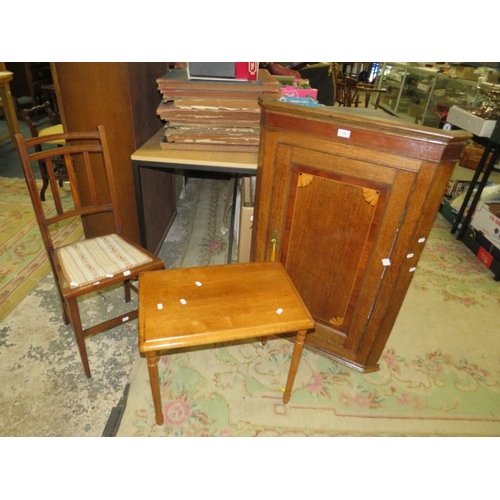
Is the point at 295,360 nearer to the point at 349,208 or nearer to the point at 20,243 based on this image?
the point at 349,208

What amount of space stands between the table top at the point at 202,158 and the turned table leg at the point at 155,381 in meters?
0.95

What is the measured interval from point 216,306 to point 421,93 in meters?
6.18

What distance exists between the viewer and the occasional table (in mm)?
1218

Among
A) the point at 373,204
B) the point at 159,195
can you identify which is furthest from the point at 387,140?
the point at 159,195

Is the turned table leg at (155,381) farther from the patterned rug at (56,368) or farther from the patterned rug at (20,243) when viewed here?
the patterned rug at (20,243)

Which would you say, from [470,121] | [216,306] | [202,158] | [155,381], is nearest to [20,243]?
[202,158]

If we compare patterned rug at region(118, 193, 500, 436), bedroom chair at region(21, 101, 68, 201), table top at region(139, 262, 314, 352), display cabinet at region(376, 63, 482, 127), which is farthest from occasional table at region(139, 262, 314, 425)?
display cabinet at region(376, 63, 482, 127)

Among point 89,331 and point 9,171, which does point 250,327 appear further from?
point 9,171

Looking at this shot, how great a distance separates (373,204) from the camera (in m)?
1.36

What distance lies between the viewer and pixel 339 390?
5.57ft

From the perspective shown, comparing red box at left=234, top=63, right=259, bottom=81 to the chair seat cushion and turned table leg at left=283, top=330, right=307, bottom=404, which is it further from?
turned table leg at left=283, top=330, right=307, bottom=404

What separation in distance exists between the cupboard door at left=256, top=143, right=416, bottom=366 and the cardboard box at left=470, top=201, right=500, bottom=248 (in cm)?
160

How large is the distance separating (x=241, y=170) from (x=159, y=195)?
99 centimetres

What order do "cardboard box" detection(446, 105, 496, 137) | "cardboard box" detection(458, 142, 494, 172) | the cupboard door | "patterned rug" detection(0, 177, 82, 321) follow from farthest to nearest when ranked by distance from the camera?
1. "cardboard box" detection(458, 142, 494, 172)
2. "cardboard box" detection(446, 105, 496, 137)
3. "patterned rug" detection(0, 177, 82, 321)
4. the cupboard door
